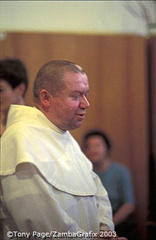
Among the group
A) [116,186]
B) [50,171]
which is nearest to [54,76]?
[50,171]

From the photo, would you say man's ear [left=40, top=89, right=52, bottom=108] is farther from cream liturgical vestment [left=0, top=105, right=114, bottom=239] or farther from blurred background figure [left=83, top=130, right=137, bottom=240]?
blurred background figure [left=83, top=130, right=137, bottom=240]

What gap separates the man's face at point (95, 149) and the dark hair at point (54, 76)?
1.23ft

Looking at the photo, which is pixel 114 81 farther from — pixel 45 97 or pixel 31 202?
pixel 31 202

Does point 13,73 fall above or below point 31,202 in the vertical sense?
above

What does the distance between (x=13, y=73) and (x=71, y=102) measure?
1.01 feet

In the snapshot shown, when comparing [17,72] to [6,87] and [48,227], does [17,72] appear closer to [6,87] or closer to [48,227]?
[6,87]

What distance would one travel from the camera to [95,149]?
4.50 ft

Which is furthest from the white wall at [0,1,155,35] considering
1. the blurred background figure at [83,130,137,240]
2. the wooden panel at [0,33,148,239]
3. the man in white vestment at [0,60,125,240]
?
the blurred background figure at [83,130,137,240]

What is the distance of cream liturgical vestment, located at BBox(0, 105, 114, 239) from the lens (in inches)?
33.8

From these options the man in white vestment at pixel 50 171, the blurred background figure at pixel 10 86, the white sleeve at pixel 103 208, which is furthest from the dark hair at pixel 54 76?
the white sleeve at pixel 103 208

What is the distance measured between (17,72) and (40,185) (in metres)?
0.43

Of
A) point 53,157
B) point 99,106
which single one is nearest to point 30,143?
point 53,157

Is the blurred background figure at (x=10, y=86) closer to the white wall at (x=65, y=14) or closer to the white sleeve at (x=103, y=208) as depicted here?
the white wall at (x=65, y=14)

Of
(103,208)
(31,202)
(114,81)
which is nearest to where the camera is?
(31,202)
